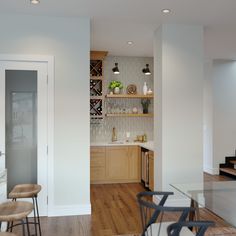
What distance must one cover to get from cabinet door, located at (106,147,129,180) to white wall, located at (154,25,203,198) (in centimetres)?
164

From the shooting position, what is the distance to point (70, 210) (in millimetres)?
4078

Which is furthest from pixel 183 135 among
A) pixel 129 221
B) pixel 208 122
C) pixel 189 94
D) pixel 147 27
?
pixel 208 122

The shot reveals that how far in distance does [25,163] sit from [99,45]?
9.20 feet

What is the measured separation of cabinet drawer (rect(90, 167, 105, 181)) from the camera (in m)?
5.98

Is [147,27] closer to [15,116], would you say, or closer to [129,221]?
[15,116]

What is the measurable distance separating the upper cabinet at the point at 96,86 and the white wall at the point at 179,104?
205 cm

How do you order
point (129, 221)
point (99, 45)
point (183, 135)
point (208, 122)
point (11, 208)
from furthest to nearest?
point (208, 122)
point (99, 45)
point (183, 135)
point (129, 221)
point (11, 208)

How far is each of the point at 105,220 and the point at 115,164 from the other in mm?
2222

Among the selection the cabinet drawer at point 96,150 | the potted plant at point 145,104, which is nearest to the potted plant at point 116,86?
the potted plant at point 145,104

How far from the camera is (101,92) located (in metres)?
6.36

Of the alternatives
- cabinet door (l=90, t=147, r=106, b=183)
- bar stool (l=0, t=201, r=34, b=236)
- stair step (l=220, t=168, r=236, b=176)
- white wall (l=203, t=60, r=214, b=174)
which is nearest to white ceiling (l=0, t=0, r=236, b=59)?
white wall (l=203, t=60, r=214, b=174)

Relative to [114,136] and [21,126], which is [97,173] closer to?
[114,136]

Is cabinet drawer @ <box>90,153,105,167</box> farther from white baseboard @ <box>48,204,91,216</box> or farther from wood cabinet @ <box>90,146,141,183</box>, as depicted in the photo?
white baseboard @ <box>48,204,91,216</box>

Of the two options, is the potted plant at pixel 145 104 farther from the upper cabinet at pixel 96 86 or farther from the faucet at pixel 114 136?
the upper cabinet at pixel 96 86
